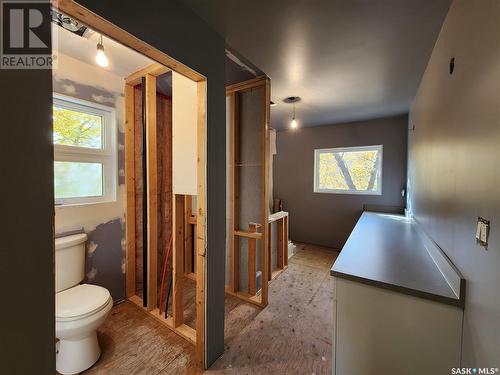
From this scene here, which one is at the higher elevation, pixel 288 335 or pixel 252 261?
pixel 252 261

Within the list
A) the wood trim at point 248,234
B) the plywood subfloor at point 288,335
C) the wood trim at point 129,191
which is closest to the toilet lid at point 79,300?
the wood trim at point 129,191

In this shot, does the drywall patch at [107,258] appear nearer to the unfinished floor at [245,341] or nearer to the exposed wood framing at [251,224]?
the unfinished floor at [245,341]

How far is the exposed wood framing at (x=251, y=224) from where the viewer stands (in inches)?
88.6

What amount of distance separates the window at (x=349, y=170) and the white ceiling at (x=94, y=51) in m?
3.37

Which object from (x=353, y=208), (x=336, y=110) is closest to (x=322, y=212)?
(x=353, y=208)

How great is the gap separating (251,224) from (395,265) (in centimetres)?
142

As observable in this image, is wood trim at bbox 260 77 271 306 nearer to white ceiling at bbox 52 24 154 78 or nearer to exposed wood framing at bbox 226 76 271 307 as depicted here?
exposed wood framing at bbox 226 76 271 307

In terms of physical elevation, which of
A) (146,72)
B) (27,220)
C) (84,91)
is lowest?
(27,220)

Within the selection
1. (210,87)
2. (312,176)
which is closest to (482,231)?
(210,87)

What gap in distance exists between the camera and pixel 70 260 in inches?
70.3

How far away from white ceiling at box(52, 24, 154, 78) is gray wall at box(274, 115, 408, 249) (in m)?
3.17

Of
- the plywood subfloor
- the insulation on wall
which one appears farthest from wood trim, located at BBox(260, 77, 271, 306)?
the insulation on wall

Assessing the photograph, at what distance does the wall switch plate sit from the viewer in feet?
2.52

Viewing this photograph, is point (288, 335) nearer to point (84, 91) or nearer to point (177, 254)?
point (177, 254)
